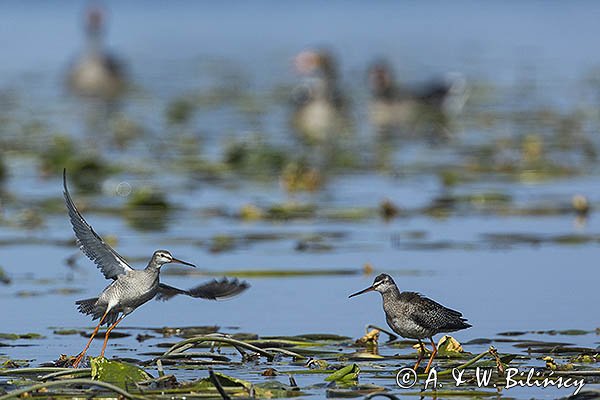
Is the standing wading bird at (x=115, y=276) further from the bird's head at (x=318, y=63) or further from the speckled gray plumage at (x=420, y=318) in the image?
the bird's head at (x=318, y=63)

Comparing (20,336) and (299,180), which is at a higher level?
(299,180)

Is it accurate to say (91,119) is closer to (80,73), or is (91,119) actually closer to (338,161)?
(80,73)

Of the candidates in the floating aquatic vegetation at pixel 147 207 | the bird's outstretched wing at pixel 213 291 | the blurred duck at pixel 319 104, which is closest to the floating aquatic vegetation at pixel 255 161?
the floating aquatic vegetation at pixel 147 207

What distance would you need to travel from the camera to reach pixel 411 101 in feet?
76.4

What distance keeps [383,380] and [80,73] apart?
Answer: 21.1m

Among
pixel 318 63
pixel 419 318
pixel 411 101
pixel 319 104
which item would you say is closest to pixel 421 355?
pixel 419 318

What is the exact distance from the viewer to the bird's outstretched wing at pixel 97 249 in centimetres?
725

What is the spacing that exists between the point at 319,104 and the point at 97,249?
15.0 meters

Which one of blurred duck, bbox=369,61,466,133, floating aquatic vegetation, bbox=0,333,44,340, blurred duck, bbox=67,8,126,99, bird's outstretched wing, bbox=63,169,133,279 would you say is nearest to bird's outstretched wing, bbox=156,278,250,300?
bird's outstretched wing, bbox=63,169,133,279

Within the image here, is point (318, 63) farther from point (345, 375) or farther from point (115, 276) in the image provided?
point (345, 375)

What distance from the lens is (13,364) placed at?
23.6 ft

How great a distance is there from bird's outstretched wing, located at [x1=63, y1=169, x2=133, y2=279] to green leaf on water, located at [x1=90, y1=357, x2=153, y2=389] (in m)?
0.74

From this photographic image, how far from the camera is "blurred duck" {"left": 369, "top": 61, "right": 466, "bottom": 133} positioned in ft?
74.1

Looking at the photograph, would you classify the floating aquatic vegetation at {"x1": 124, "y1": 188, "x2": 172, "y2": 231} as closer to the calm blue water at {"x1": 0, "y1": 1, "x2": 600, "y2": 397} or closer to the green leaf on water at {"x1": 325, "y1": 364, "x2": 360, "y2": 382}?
the calm blue water at {"x1": 0, "y1": 1, "x2": 600, "y2": 397}
